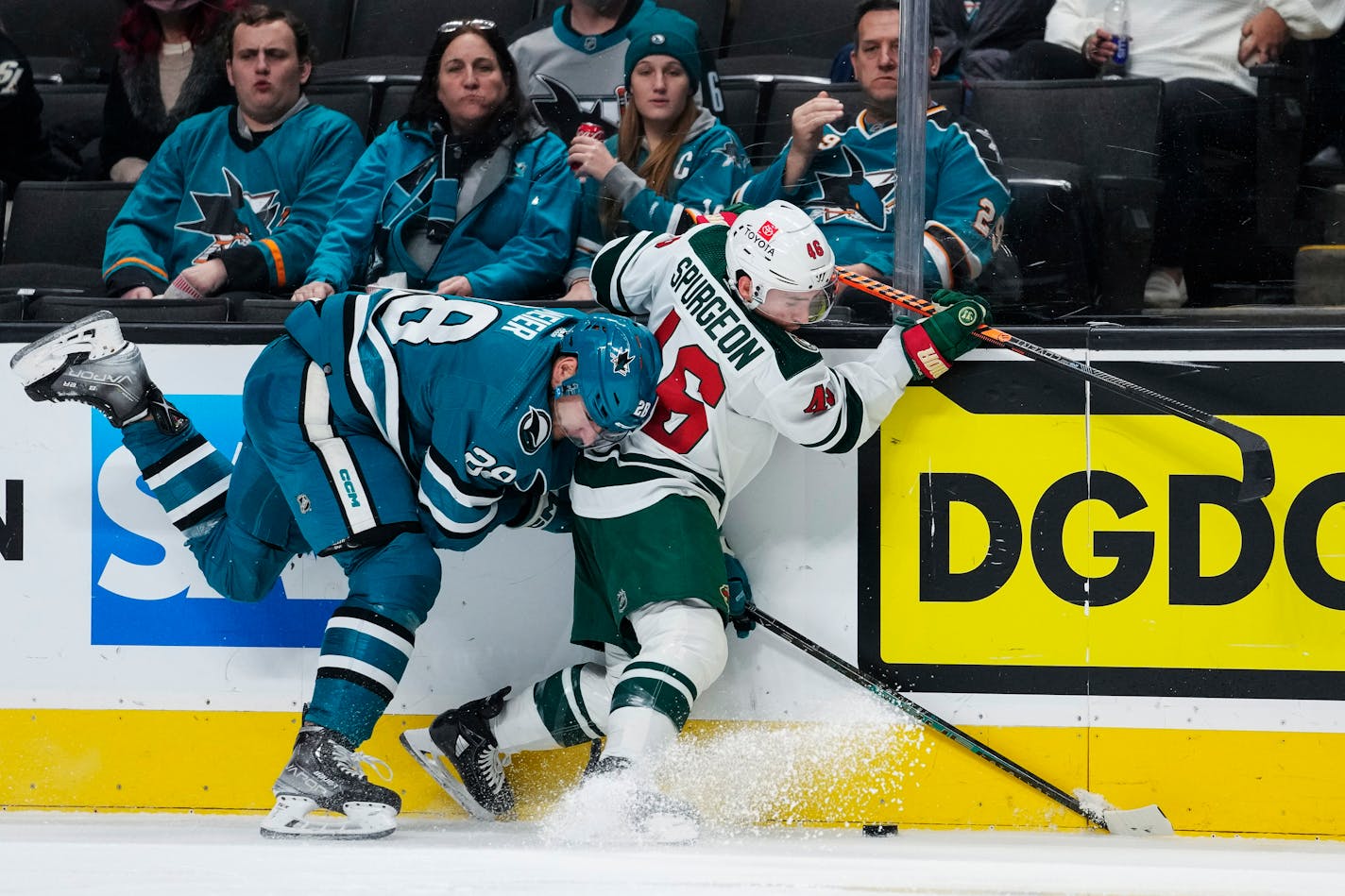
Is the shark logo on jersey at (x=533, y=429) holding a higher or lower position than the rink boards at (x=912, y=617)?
higher

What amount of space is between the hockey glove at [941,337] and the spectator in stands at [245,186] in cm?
124

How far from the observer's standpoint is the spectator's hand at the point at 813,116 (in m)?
2.79

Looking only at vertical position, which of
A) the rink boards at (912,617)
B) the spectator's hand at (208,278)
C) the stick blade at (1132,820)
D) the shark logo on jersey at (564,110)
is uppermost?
the shark logo on jersey at (564,110)

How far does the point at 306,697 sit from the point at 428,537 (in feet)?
1.62

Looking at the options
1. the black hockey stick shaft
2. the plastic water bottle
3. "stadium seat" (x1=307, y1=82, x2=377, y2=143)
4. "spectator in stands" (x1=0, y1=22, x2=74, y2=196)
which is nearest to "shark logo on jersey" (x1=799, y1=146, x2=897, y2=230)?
the plastic water bottle

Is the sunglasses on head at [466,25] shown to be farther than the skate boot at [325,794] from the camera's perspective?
Yes

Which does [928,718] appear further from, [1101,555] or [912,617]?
[1101,555]

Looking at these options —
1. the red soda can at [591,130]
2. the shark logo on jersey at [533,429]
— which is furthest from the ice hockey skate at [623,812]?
the red soda can at [591,130]

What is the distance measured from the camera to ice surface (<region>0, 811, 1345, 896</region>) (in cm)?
225

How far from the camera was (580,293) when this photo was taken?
298cm

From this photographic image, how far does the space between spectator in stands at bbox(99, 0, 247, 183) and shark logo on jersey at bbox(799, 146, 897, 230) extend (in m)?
1.28

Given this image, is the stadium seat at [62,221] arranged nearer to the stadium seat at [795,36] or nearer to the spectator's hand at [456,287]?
the spectator's hand at [456,287]

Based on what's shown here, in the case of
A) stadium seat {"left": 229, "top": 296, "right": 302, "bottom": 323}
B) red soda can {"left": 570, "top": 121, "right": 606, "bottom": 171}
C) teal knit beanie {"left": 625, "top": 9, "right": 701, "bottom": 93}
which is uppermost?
teal knit beanie {"left": 625, "top": 9, "right": 701, "bottom": 93}

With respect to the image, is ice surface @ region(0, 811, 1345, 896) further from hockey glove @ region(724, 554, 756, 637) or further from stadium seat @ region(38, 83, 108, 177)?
stadium seat @ region(38, 83, 108, 177)
